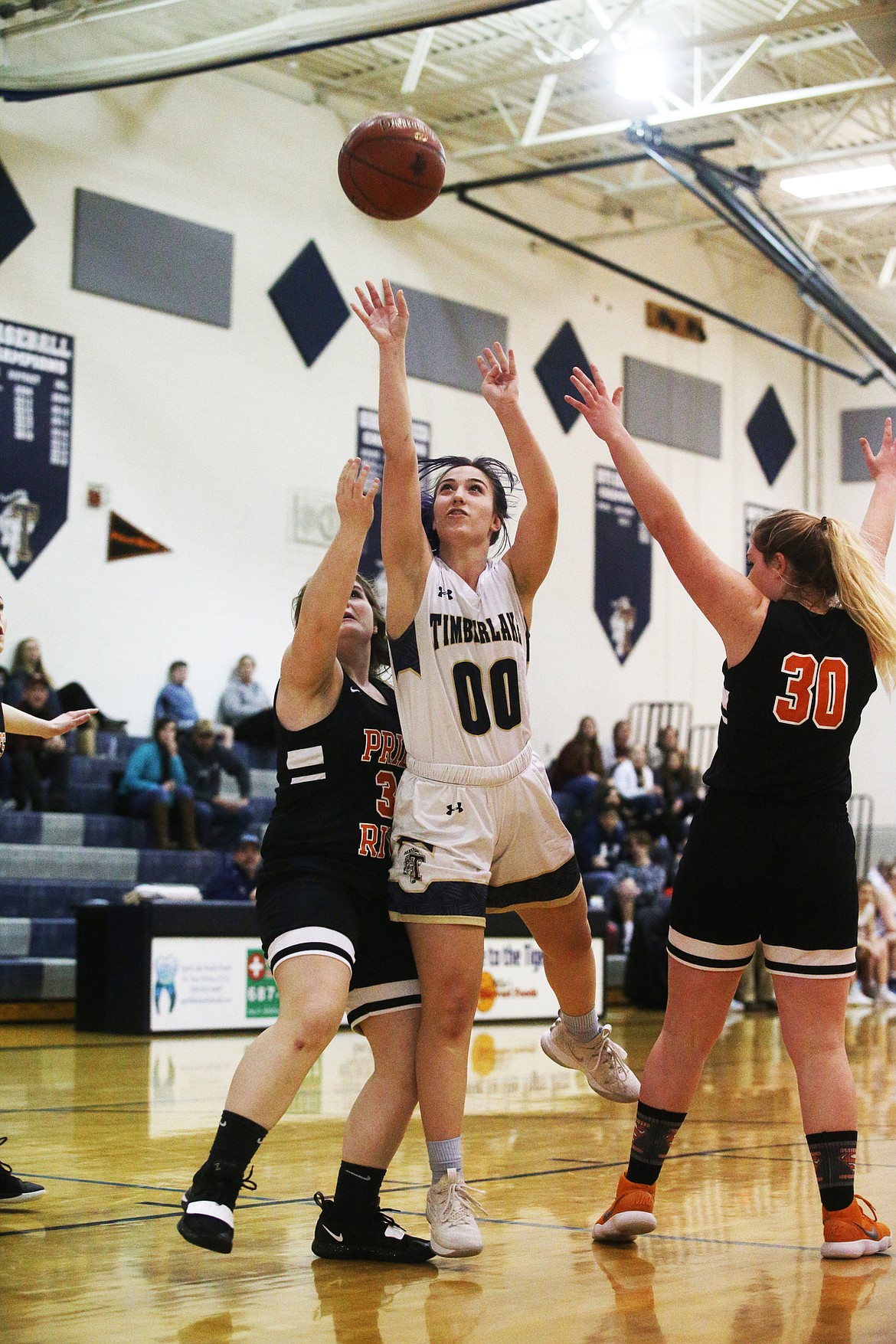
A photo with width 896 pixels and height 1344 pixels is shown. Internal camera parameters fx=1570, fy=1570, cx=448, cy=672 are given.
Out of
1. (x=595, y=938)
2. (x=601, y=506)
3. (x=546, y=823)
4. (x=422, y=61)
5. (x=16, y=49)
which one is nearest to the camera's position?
(x=546, y=823)

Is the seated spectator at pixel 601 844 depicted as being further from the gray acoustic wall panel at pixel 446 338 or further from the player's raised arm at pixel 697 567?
the player's raised arm at pixel 697 567

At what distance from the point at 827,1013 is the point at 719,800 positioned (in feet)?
1.78

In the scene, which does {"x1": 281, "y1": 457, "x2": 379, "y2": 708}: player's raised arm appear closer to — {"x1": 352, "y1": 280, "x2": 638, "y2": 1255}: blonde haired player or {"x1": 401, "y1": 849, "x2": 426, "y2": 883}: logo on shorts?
{"x1": 352, "y1": 280, "x2": 638, "y2": 1255}: blonde haired player


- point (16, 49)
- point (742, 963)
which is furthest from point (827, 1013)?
point (16, 49)

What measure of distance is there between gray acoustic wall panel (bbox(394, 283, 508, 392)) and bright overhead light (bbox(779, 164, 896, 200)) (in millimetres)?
3778

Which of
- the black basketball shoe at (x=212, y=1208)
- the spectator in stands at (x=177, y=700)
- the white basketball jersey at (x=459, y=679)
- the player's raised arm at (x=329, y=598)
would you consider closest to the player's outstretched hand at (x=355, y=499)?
the player's raised arm at (x=329, y=598)

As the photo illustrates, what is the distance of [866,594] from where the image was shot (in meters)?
3.68

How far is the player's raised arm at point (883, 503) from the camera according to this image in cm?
394

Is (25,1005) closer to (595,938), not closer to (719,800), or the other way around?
(595,938)

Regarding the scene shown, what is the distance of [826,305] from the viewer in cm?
1847

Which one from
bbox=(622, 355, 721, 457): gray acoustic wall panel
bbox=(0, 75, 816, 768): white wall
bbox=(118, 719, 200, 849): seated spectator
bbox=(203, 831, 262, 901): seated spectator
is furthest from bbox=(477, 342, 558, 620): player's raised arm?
bbox=(622, 355, 721, 457): gray acoustic wall panel

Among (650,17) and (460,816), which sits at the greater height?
(650,17)

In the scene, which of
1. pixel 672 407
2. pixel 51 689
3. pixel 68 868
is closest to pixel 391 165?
pixel 68 868

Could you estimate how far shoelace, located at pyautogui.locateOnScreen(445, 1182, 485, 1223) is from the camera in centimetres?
346
